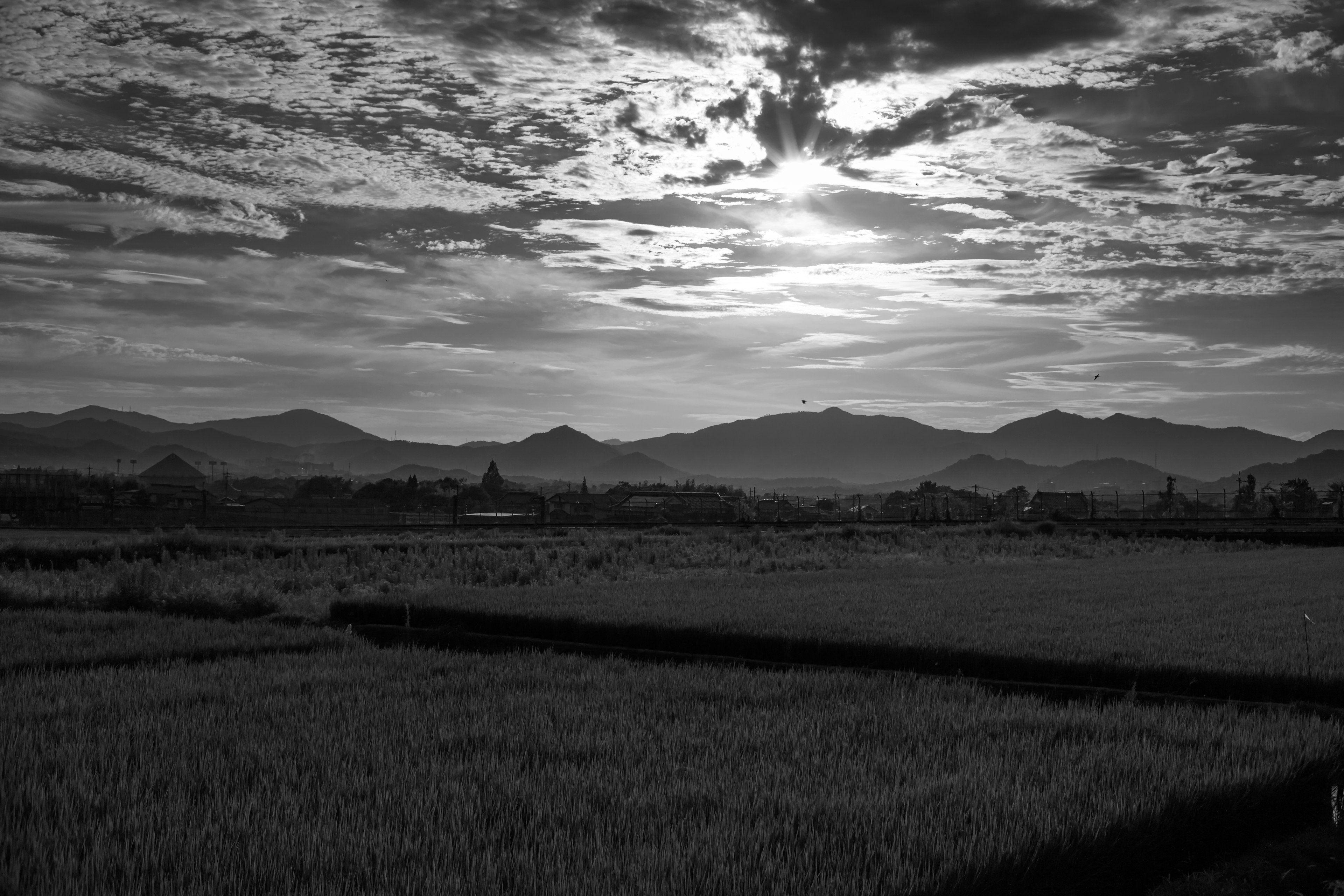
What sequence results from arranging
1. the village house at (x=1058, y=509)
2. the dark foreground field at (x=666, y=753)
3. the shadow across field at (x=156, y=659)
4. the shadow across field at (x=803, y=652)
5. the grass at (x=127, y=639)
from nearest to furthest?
the dark foreground field at (x=666, y=753) → the shadow across field at (x=803, y=652) → the shadow across field at (x=156, y=659) → the grass at (x=127, y=639) → the village house at (x=1058, y=509)

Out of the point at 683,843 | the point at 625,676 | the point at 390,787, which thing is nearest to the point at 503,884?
the point at 683,843

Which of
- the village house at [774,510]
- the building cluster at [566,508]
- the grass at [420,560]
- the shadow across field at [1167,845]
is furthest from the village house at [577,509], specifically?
the shadow across field at [1167,845]

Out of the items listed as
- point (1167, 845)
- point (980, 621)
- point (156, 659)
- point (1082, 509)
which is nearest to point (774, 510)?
point (1082, 509)

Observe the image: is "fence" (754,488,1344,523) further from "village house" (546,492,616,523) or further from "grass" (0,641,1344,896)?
"grass" (0,641,1344,896)

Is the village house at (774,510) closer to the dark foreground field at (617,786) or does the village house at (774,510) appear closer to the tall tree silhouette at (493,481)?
the tall tree silhouette at (493,481)

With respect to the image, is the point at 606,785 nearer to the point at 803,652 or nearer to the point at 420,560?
the point at 803,652

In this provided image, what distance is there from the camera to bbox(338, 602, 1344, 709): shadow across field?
9.88m

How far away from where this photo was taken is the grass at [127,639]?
432 inches

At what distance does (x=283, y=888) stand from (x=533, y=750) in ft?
8.44

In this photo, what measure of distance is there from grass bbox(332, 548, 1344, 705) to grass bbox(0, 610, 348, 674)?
257cm

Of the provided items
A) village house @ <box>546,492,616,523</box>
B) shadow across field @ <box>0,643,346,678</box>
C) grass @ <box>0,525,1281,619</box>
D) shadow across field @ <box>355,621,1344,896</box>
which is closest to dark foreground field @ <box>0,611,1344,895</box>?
shadow across field @ <box>355,621,1344,896</box>

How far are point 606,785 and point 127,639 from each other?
340 inches

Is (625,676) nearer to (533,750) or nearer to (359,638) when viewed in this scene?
(533,750)

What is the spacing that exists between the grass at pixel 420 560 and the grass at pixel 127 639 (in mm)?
2982
